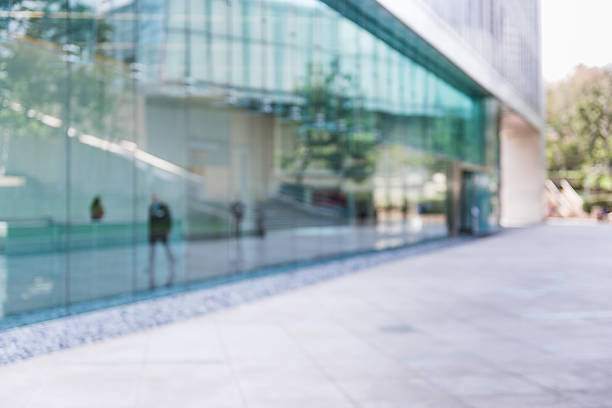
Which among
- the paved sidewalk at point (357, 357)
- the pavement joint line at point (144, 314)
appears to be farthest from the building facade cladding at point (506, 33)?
the paved sidewalk at point (357, 357)

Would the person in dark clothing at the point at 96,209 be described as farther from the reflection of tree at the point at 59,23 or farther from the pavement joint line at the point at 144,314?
the reflection of tree at the point at 59,23

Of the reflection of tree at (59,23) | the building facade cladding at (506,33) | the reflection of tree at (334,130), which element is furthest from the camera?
the building facade cladding at (506,33)

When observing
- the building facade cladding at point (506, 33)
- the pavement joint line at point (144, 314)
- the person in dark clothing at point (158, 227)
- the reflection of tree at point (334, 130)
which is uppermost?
the building facade cladding at point (506, 33)

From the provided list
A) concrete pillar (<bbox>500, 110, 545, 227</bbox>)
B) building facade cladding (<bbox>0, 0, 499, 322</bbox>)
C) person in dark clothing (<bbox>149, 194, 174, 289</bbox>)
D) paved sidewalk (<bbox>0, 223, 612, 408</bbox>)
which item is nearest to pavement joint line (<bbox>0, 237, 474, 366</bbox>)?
paved sidewalk (<bbox>0, 223, 612, 408</bbox>)

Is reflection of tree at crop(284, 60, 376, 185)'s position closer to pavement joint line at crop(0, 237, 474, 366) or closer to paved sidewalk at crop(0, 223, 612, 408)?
pavement joint line at crop(0, 237, 474, 366)

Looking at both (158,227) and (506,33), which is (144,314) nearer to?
(158,227)

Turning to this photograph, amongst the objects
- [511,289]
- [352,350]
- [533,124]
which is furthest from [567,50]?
[533,124]

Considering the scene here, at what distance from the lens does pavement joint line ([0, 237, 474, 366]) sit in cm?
851

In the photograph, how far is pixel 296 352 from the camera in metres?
8.09

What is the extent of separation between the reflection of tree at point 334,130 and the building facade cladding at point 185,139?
64 millimetres

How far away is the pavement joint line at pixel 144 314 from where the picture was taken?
851 cm

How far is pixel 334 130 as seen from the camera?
2091cm

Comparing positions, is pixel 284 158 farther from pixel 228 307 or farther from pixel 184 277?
pixel 228 307

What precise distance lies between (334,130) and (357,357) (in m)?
13.7
